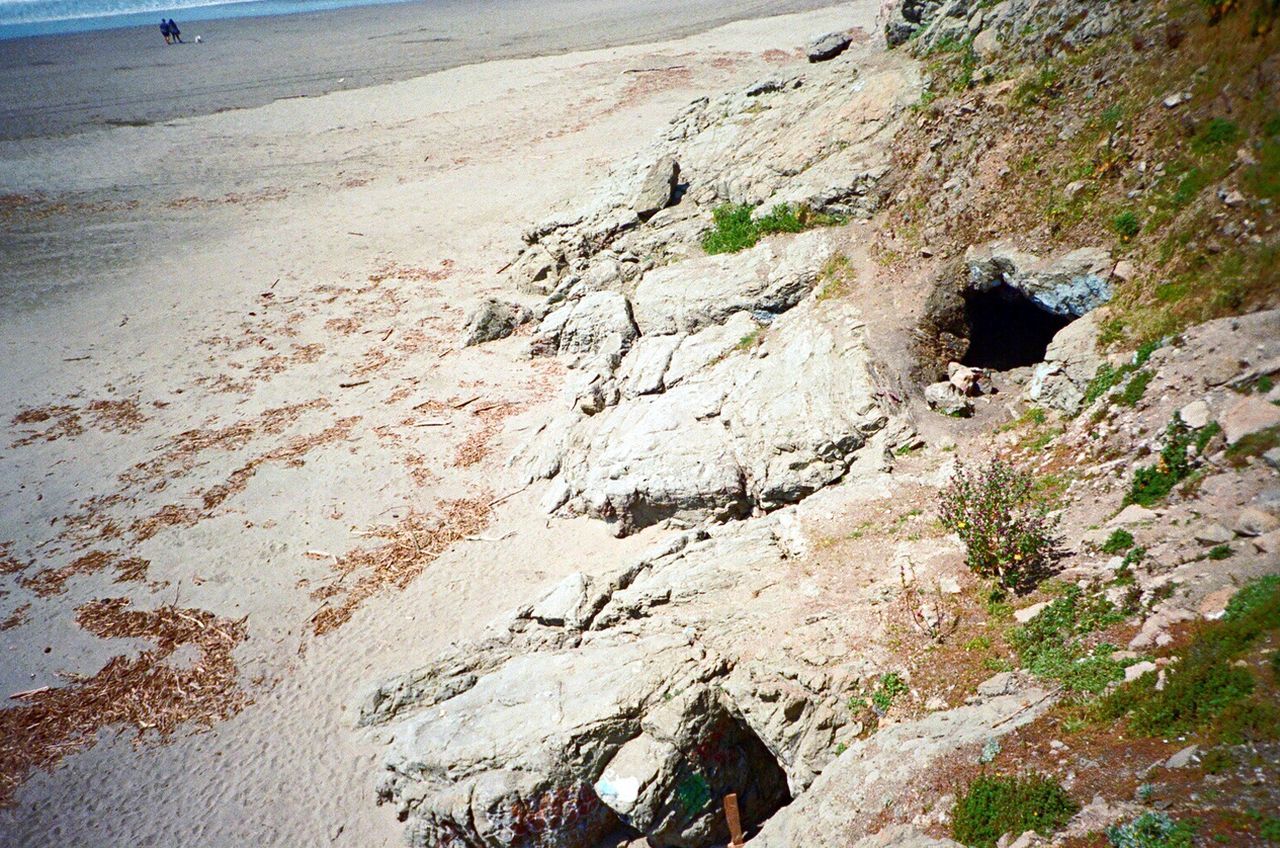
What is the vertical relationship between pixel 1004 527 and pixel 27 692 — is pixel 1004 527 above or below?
above

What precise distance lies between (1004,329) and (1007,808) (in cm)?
1074

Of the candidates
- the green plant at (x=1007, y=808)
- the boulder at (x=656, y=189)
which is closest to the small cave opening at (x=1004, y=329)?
the green plant at (x=1007, y=808)

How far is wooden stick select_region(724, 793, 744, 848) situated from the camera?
868 cm

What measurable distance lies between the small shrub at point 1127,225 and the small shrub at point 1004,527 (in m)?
5.01

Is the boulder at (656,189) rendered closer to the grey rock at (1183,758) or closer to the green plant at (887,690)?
the green plant at (887,690)

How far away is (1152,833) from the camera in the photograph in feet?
15.9

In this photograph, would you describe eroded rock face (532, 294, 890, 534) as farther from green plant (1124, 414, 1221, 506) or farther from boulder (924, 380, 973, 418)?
green plant (1124, 414, 1221, 506)

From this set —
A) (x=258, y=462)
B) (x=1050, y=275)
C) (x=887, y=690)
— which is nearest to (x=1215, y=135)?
(x=1050, y=275)

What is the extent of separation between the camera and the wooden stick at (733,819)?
868cm

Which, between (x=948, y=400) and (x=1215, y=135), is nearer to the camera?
(x=1215, y=135)

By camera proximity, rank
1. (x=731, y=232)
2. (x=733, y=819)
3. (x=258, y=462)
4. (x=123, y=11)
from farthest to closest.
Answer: (x=123, y=11) < (x=258, y=462) < (x=731, y=232) < (x=733, y=819)

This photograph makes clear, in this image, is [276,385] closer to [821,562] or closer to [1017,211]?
[821,562]

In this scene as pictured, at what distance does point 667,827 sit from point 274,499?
47.3 feet

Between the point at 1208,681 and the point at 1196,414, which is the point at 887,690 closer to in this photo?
the point at 1208,681
